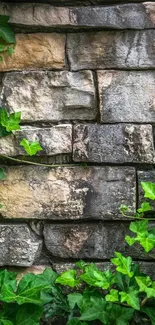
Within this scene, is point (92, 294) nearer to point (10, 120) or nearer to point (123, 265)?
→ point (123, 265)

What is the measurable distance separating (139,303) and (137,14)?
1048 millimetres

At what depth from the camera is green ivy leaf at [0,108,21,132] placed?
1.70m

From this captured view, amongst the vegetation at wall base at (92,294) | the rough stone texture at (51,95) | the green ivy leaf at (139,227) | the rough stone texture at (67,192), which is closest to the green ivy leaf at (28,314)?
the vegetation at wall base at (92,294)

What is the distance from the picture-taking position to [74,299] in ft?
5.52

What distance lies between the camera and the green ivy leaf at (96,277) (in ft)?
5.27

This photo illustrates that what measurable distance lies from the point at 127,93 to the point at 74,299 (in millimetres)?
784

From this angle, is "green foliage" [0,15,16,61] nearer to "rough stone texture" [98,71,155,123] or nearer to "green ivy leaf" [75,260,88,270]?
"rough stone texture" [98,71,155,123]

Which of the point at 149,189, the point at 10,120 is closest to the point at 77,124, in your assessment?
the point at 10,120

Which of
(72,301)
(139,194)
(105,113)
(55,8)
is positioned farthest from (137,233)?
(55,8)

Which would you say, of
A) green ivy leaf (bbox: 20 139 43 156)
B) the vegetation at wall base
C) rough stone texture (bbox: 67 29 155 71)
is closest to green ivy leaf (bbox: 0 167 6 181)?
the vegetation at wall base

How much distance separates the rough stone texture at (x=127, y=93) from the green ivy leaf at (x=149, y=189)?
262 mm

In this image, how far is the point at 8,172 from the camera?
5.82 ft

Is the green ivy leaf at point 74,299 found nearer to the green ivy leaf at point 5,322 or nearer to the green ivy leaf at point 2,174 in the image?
the green ivy leaf at point 5,322

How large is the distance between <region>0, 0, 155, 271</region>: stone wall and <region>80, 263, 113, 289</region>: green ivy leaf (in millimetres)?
133
